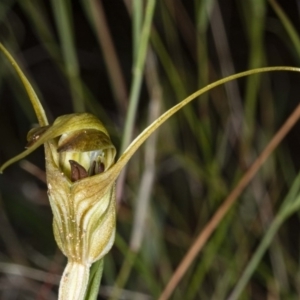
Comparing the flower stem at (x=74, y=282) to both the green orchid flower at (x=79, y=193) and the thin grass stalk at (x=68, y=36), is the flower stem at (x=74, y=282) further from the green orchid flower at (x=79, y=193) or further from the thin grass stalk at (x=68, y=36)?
the thin grass stalk at (x=68, y=36)

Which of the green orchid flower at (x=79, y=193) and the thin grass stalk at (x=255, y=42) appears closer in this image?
the green orchid flower at (x=79, y=193)

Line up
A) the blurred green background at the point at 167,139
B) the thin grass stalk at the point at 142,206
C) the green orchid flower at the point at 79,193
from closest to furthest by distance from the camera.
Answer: the green orchid flower at the point at 79,193, the thin grass stalk at the point at 142,206, the blurred green background at the point at 167,139

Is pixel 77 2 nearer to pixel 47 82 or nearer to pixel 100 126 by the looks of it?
pixel 47 82

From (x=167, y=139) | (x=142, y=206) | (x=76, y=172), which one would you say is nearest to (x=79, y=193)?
(x=76, y=172)

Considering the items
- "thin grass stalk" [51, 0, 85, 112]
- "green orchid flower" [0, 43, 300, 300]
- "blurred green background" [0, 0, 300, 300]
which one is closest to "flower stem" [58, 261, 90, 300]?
"green orchid flower" [0, 43, 300, 300]

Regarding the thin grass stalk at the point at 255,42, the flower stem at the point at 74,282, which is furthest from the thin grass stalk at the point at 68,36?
the flower stem at the point at 74,282

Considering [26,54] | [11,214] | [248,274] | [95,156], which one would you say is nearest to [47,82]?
[26,54]

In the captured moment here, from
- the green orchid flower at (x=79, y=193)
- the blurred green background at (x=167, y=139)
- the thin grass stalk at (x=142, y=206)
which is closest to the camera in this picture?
the green orchid flower at (x=79, y=193)

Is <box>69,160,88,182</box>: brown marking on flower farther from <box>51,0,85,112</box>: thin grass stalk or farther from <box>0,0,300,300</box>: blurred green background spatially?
<box>51,0,85,112</box>: thin grass stalk
